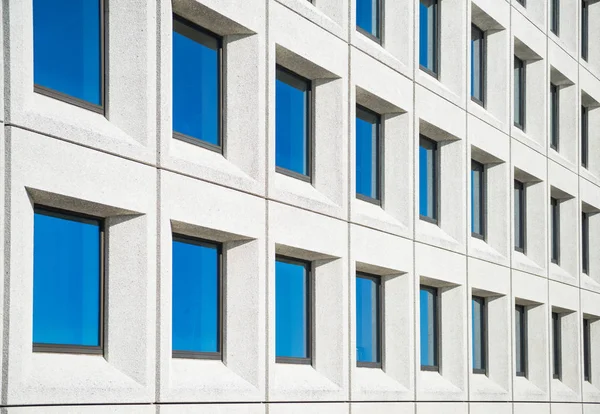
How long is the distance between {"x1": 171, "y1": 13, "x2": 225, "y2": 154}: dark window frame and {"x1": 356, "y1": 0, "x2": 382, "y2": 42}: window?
4.60 m

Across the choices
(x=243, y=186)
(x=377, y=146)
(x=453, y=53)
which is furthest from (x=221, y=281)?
(x=453, y=53)

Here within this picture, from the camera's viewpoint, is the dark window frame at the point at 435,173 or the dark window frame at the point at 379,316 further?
the dark window frame at the point at 435,173

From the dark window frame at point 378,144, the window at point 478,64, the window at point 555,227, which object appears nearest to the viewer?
the dark window frame at point 378,144

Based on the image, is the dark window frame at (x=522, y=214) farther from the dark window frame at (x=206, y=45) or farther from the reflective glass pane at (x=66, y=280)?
the reflective glass pane at (x=66, y=280)

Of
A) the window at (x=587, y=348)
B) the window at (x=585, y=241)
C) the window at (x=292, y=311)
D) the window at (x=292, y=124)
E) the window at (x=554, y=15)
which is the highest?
the window at (x=554, y=15)

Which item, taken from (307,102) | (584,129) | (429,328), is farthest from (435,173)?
(584,129)

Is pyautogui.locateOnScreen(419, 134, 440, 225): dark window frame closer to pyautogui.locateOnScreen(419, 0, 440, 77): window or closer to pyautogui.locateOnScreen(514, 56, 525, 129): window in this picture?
pyautogui.locateOnScreen(419, 0, 440, 77): window

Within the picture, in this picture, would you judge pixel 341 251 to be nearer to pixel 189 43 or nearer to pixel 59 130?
pixel 189 43

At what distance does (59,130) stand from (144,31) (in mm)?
2442

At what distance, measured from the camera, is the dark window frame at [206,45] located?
17.7 metres

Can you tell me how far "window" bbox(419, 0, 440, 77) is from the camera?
25.5 m

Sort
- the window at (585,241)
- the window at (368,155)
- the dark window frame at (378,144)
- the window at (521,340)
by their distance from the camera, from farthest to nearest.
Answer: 1. the window at (585,241)
2. the window at (521,340)
3. the dark window frame at (378,144)
4. the window at (368,155)

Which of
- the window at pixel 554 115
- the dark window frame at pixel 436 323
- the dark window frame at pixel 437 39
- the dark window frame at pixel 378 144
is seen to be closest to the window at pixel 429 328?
the dark window frame at pixel 436 323

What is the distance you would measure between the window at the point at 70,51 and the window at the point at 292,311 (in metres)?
5.42
